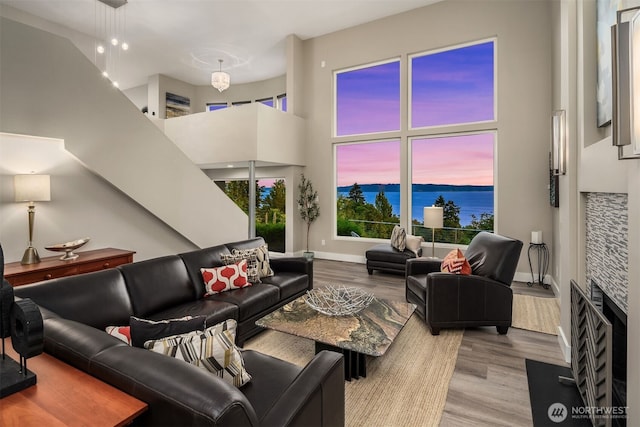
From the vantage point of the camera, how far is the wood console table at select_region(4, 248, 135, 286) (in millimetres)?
3055

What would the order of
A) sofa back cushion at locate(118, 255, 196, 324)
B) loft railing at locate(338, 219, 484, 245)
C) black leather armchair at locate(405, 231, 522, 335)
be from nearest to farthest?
sofa back cushion at locate(118, 255, 196, 324) → black leather armchair at locate(405, 231, 522, 335) → loft railing at locate(338, 219, 484, 245)

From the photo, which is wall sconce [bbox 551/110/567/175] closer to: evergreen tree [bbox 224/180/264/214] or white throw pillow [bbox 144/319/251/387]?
white throw pillow [bbox 144/319/251/387]

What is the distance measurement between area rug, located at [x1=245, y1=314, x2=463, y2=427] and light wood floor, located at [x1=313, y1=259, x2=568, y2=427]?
9 cm

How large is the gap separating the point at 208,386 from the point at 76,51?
3915mm

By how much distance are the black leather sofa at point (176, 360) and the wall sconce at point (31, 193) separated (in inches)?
63.4

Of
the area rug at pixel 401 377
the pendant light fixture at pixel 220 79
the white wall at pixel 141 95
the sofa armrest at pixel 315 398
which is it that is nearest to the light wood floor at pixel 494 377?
the area rug at pixel 401 377

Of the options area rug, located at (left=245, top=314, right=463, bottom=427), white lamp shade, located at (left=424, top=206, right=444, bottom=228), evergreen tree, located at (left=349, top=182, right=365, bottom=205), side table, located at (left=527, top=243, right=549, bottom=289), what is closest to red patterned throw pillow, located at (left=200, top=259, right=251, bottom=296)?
area rug, located at (left=245, top=314, right=463, bottom=427)

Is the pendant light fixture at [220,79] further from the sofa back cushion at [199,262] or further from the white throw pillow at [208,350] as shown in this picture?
the white throw pillow at [208,350]

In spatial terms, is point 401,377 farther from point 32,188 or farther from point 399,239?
point 32,188

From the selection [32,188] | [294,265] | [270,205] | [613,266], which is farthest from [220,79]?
[613,266]

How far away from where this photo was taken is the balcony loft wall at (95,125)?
296 centimetres

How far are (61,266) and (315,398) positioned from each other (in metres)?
3.36

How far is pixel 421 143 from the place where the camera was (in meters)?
6.18

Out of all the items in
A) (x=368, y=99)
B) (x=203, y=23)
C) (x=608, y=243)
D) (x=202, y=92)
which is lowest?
(x=608, y=243)
